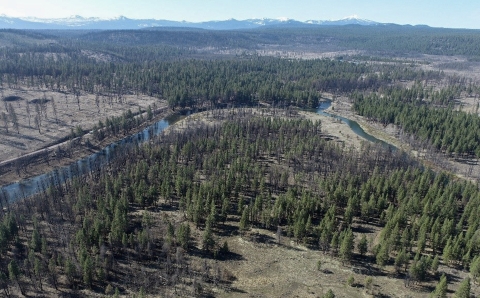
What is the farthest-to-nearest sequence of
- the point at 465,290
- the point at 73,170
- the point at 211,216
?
the point at 73,170, the point at 211,216, the point at 465,290

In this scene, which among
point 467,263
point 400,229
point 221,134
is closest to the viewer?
point 467,263

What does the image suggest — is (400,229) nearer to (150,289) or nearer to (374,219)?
(374,219)

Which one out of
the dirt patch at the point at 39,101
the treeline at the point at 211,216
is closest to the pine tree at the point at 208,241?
the treeline at the point at 211,216

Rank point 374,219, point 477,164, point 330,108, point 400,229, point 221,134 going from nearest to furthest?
point 400,229
point 374,219
point 477,164
point 221,134
point 330,108

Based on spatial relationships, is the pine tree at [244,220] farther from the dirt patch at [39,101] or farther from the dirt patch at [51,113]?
the dirt patch at [39,101]

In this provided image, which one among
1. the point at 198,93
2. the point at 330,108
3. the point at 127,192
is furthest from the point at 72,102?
the point at 330,108

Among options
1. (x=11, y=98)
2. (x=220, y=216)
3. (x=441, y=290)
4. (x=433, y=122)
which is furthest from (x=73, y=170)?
(x=433, y=122)

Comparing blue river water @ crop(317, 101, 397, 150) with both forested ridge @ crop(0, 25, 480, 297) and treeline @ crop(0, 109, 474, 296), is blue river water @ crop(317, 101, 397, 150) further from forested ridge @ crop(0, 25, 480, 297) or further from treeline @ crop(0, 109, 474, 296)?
treeline @ crop(0, 109, 474, 296)

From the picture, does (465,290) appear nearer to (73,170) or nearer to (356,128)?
(73,170)
